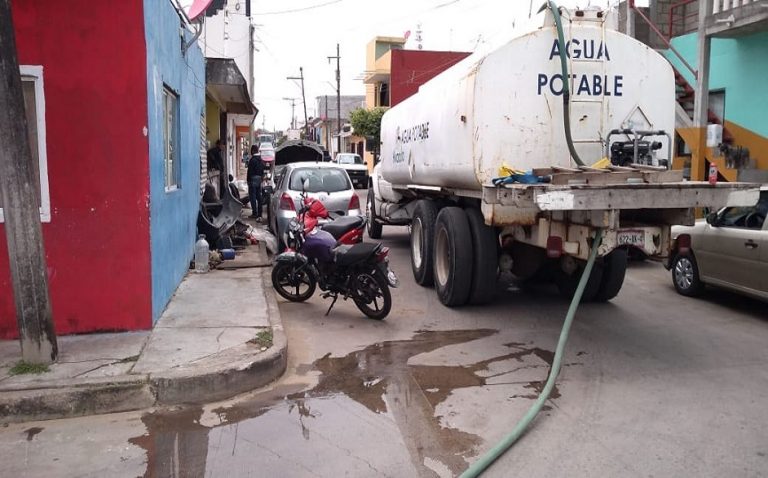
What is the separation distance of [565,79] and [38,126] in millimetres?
4977

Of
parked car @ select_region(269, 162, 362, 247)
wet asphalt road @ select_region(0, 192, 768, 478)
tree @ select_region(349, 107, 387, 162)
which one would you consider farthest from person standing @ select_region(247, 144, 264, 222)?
tree @ select_region(349, 107, 387, 162)

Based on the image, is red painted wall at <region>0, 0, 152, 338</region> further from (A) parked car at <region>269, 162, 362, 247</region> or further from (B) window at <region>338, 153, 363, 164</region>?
(B) window at <region>338, 153, 363, 164</region>

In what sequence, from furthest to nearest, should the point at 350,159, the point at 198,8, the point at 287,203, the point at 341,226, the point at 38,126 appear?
the point at 350,159, the point at 287,203, the point at 341,226, the point at 198,8, the point at 38,126

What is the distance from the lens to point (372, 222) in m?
14.9

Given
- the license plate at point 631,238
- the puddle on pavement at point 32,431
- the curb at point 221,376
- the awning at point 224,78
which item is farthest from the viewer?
the awning at point 224,78

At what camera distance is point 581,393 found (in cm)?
524

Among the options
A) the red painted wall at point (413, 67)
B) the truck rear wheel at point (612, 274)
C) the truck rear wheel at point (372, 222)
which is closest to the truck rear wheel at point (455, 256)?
the truck rear wheel at point (612, 274)

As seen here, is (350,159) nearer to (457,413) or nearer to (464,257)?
(464,257)

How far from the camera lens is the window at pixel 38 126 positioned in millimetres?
5621

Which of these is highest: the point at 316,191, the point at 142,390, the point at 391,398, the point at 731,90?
the point at 731,90

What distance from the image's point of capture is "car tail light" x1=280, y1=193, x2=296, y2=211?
11.4m

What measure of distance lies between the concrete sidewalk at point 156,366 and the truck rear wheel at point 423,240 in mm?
2736

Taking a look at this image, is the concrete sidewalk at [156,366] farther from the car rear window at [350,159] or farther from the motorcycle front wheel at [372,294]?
the car rear window at [350,159]

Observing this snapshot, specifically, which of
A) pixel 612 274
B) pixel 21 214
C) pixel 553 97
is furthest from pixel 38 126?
pixel 612 274
